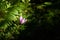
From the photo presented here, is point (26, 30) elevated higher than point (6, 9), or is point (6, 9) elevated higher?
point (6, 9)

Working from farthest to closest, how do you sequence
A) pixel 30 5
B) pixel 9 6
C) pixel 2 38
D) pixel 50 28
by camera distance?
pixel 30 5
pixel 9 6
pixel 50 28
pixel 2 38

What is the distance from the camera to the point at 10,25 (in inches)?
121

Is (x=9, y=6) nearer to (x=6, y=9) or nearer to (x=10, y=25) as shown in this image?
(x=6, y=9)

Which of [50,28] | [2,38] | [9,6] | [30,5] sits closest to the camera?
[2,38]

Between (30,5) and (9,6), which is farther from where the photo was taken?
(30,5)

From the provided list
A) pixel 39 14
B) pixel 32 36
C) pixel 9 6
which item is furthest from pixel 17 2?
pixel 32 36

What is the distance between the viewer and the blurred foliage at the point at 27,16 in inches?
119

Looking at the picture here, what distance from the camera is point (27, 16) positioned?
3.32m

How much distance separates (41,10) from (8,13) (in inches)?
30.4

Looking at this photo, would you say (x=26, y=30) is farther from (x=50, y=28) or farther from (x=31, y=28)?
(x=50, y=28)

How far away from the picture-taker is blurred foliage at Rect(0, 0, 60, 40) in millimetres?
3018

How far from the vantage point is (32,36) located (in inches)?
117

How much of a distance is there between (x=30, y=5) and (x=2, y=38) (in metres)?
1.10

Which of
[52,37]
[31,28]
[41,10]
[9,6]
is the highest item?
[9,6]
